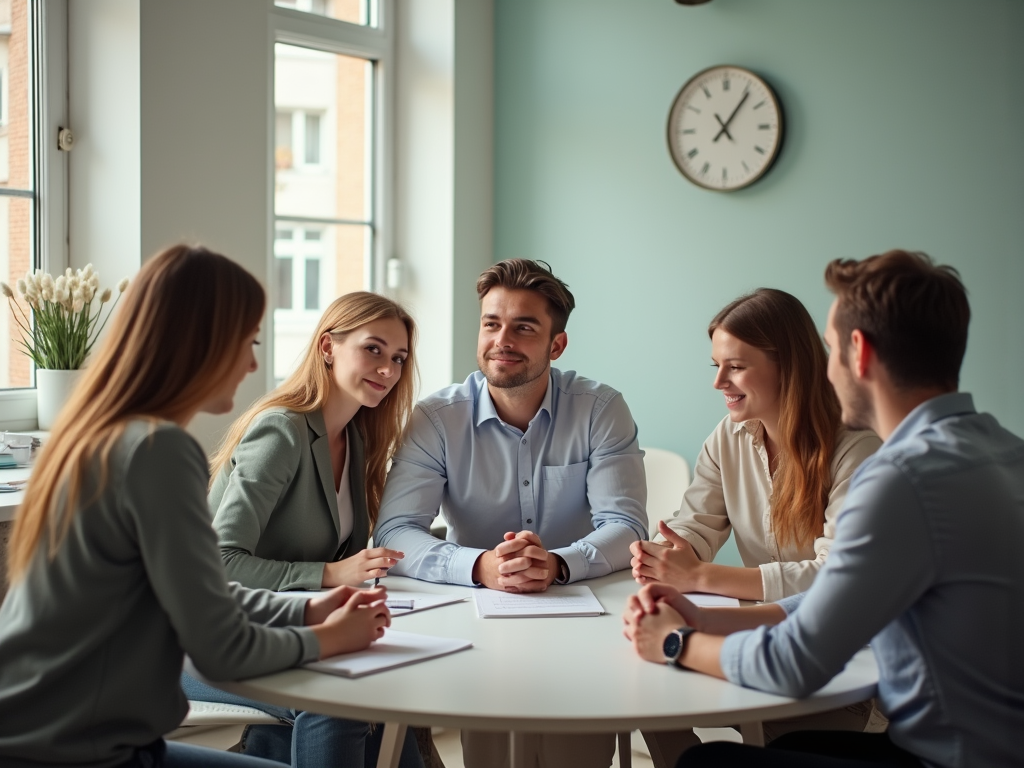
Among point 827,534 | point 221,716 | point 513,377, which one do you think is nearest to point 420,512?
point 513,377

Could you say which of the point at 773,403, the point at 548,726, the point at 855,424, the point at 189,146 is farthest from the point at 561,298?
the point at 189,146

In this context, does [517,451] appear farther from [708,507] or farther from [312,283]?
[312,283]

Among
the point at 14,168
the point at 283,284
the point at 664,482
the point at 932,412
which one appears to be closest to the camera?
the point at 932,412

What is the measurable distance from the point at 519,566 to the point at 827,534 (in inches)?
25.5

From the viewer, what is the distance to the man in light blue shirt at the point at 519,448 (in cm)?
237

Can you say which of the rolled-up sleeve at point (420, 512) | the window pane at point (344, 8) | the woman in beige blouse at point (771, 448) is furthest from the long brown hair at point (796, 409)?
the window pane at point (344, 8)

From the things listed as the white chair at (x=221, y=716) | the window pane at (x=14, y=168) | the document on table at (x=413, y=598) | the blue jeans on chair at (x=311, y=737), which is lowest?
the blue jeans on chair at (x=311, y=737)

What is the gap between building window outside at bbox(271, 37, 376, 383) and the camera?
416 centimetres

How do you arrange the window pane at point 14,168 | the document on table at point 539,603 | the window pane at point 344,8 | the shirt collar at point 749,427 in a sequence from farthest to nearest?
the window pane at point 344,8
the window pane at point 14,168
the shirt collar at point 749,427
the document on table at point 539,603

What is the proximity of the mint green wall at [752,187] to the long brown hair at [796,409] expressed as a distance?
1205 mm

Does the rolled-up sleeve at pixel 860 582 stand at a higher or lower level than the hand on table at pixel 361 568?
higher

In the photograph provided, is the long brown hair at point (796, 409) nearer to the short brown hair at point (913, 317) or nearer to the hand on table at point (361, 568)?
the short brown hair at point (913, 317)

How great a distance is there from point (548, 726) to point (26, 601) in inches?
27.4

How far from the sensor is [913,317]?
1.38 m
